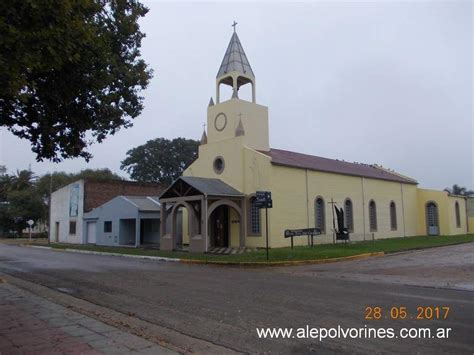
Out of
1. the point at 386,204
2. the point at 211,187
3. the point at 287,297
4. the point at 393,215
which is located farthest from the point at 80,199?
the point at 287,297

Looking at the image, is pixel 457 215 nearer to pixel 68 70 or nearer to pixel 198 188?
pixel 198 188

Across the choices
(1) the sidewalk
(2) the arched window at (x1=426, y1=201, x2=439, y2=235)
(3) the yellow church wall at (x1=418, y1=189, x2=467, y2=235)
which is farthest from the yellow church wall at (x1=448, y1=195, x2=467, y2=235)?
(1) the sidewalk

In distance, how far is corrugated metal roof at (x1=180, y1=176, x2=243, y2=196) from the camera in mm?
25656

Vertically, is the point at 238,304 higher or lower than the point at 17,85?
lower

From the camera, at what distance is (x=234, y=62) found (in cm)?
Answer: 3073

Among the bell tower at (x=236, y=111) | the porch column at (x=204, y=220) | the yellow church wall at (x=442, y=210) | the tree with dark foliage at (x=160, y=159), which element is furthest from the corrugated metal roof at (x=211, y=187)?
the tree with dark foliage at (x=160, y=159)

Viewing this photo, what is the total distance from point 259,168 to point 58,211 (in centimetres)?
3023

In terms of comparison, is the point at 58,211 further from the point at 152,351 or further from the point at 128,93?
the point at 152,351

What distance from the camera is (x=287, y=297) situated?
32.8ft

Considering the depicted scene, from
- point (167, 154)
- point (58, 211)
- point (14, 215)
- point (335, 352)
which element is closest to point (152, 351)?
point (335, 352)

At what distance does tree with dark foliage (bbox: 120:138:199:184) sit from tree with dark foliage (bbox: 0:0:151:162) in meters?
58.1

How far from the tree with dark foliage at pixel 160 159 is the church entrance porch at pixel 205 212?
1627 inches

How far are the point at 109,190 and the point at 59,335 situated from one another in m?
39.7

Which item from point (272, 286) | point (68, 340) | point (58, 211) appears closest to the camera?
point (68, 340)
